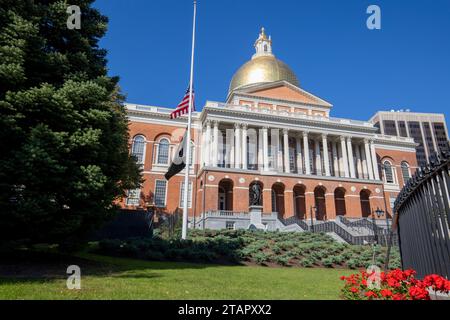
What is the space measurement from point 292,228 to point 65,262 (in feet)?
76.8

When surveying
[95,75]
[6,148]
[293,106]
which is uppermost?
[293,106]

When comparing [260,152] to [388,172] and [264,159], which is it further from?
[388,172]

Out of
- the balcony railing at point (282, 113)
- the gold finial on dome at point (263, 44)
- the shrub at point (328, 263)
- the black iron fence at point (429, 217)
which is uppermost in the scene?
the gold finial on dome at point (263, 44)

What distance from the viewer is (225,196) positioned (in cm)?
3953

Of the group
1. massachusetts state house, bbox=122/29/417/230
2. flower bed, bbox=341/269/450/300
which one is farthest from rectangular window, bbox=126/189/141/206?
flower bed, bbox=341/269/450/300

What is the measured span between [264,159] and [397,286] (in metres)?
34.9

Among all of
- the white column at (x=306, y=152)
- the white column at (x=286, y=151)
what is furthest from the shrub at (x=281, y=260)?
→ the white column at (x=306, y=152)

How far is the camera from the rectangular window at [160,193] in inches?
1543

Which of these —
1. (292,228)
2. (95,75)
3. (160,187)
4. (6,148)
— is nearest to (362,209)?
(292,228)

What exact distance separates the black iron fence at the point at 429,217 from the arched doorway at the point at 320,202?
36.2 meters

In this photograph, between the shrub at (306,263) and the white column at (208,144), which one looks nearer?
the shrub at (306,263)

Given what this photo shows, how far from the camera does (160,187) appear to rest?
39781 mm

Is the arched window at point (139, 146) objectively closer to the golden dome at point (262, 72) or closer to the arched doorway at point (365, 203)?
the golden dome at point (262, 72)
